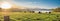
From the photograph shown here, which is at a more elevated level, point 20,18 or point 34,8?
point 34,8

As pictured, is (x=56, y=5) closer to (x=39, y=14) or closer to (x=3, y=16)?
(x=39, y=14)

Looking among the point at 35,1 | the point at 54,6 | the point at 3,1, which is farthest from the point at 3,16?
the point at 54,6

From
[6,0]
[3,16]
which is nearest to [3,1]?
[6,0]

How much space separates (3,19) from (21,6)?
0.38 m

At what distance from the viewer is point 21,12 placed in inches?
92.5

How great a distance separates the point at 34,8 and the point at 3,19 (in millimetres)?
558

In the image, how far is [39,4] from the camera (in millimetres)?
2334

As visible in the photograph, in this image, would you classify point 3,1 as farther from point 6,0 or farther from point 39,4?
point 39,4

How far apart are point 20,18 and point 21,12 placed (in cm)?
11

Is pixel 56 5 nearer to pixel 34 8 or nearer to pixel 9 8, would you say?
pixel 34 8

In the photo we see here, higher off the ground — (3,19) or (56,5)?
(56,5)

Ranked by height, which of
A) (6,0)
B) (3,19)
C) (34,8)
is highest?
(6,0)

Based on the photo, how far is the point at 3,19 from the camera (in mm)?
2312

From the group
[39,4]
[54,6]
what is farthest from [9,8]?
[54,6]
